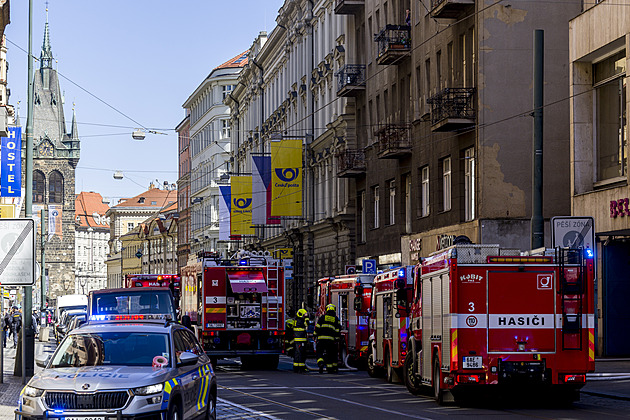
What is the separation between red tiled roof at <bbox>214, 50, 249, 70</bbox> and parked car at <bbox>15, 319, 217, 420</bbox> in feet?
301

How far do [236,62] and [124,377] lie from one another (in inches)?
3809

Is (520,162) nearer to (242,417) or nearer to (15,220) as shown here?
(15,220)

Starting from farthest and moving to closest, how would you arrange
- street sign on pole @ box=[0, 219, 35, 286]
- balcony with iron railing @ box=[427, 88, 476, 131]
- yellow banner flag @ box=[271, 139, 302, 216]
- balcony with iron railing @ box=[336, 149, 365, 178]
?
yellow banner flag @ box=[271, 139, 302, 216] < balcony with iron railing @ box=[336, 149, 365, 178] < balcony with iron railing @ box=[427, 88, 476, 131] < street sign on pole @ box=[0, 219, 35, 286]

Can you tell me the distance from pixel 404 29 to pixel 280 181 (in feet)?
36.9

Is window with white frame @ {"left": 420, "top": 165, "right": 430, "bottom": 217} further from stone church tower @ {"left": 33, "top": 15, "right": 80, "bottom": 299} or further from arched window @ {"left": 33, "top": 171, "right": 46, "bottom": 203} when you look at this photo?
arched window @ {"left": 33, "top": 171, "right": 46, "bottom": 203}

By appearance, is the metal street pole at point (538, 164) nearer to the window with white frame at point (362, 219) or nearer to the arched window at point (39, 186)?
the window with white frame at point (362, 219)

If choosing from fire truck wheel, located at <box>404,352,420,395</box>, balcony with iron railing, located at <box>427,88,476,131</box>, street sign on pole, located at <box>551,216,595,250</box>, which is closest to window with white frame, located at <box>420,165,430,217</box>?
balcony with iron railing, located at <box>427,88,476,131</box>

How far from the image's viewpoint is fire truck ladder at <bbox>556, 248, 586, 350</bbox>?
19203 mm

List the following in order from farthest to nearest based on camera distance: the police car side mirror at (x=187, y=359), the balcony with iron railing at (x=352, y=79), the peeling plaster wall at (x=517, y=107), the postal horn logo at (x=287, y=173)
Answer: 1. the postal horn logo at (x=287, y=173)
2. the balcony with iron railing at (x=352, y=79)
3. the peeling plaster wall at (x=517, y=107)
4. the police car side mirror at (x=187, y=359)

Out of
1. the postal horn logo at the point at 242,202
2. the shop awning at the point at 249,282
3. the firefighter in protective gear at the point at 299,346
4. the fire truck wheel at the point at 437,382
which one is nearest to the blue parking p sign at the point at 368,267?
the shop awning at the point at 249,282

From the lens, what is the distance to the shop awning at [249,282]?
32.4m

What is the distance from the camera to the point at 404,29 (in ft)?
141

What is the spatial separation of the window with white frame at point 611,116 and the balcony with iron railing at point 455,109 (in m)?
4.87

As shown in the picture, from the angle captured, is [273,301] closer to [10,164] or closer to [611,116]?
[611,116]
